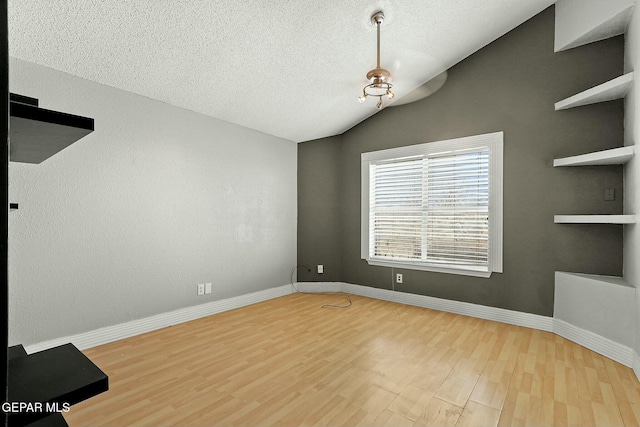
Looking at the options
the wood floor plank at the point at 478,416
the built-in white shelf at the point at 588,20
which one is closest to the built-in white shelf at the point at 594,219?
the built-in white shelf at the point at 588,20

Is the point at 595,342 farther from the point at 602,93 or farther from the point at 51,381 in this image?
the point at 51,381

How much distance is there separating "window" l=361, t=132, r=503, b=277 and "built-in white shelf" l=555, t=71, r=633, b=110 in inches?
25.7

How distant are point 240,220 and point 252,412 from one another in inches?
105

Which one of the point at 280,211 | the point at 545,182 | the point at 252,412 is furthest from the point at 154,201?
the point at 545,182

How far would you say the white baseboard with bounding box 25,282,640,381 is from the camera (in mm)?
2676

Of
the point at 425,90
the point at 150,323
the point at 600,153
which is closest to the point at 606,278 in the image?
the point at 600,153

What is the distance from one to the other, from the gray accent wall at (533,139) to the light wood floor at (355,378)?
64cm

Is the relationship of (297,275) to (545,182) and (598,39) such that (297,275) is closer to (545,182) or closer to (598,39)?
(545,182)

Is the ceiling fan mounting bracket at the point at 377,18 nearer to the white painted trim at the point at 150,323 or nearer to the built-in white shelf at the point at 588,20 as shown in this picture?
the built-in white shelf at the point at 588,20

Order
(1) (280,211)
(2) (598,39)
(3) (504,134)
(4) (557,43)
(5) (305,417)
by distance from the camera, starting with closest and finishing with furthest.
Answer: (5) (305,417) → (2) (598,39) → (4) (557,43) → (3) (504,134) → (1) (280,211)

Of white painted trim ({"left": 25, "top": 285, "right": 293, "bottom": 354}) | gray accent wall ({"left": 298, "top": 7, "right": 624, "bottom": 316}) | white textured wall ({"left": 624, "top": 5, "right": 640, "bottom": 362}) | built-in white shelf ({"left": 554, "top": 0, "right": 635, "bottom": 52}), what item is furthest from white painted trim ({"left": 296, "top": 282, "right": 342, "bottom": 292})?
built-in white shelf ({"left": 554, "top": 0, "right": 635, "bottom": 52})

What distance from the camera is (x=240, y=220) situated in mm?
4230

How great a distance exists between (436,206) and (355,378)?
2500 millimetres

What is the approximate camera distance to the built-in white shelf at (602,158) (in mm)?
2602
